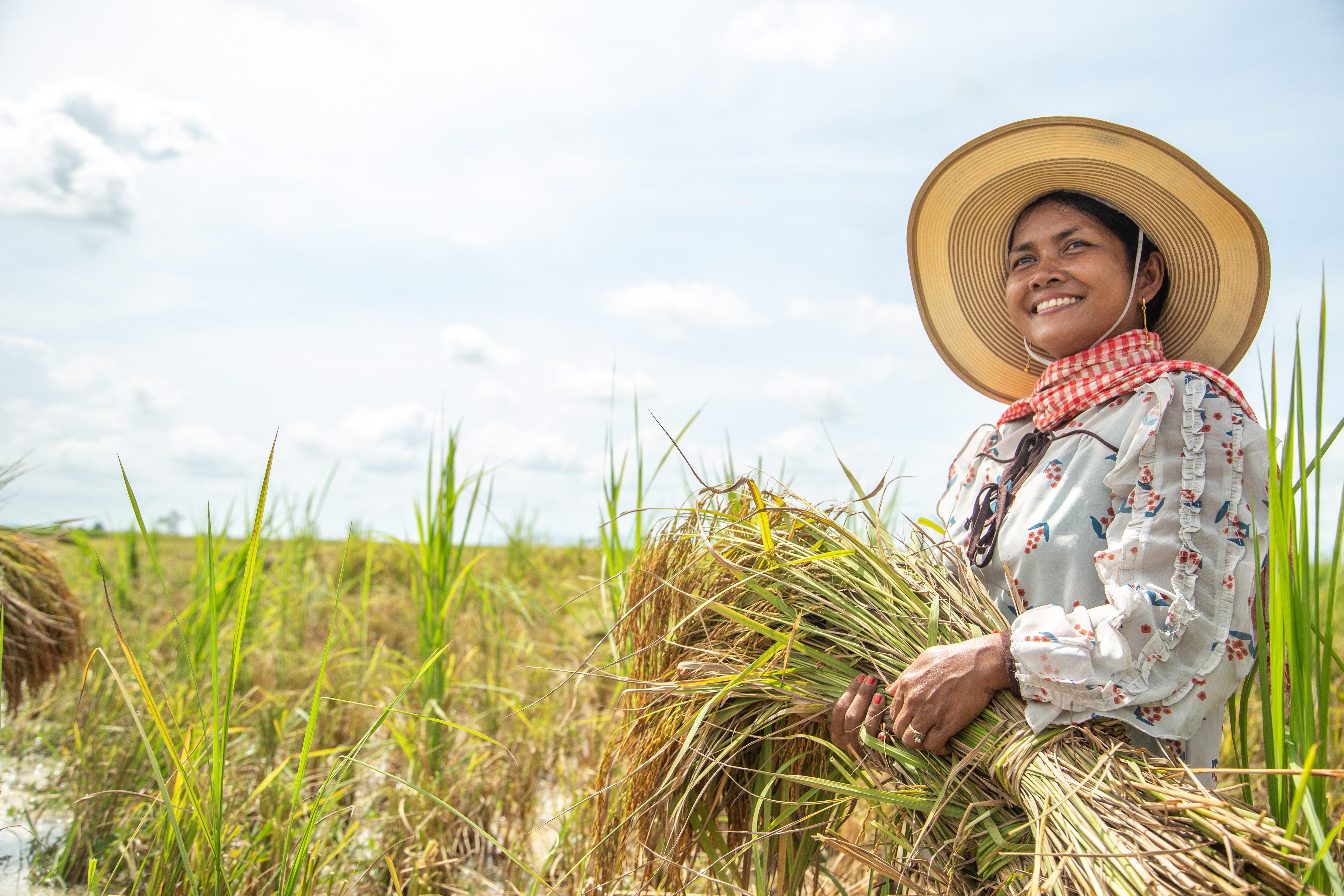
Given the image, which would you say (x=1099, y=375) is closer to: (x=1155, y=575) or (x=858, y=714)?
(x=1155, y=575)

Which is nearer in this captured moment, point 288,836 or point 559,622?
point 288,836

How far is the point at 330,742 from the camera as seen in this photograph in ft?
11.2

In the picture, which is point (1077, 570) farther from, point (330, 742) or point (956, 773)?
point (330, 742)

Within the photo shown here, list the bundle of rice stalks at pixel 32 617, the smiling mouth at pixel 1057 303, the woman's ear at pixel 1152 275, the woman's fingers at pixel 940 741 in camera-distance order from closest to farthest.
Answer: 1. the woman's fingers at pixel 940 741
2. the smiling mouth at pixel 1057 303
3. the woman's ear at pixel 1152 275
4. the bundle of rice stalks at pixel 32 617

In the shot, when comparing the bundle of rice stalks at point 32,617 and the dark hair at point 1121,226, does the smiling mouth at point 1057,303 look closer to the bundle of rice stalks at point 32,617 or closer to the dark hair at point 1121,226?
the dark hair at point 1121,226

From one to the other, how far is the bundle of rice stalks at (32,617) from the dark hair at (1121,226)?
3721 mm

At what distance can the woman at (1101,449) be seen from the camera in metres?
1.26

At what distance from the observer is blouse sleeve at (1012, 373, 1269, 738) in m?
1.24

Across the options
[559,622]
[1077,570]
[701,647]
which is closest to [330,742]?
[559,622]

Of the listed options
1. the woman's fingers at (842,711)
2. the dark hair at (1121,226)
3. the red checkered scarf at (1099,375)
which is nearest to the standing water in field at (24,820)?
the woman's fingers at (842,711)

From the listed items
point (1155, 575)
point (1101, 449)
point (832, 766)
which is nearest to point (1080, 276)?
point (1101, 449)

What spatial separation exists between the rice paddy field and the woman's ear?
0.56 meters

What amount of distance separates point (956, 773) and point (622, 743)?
76cm

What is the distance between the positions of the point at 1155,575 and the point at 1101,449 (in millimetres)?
276
